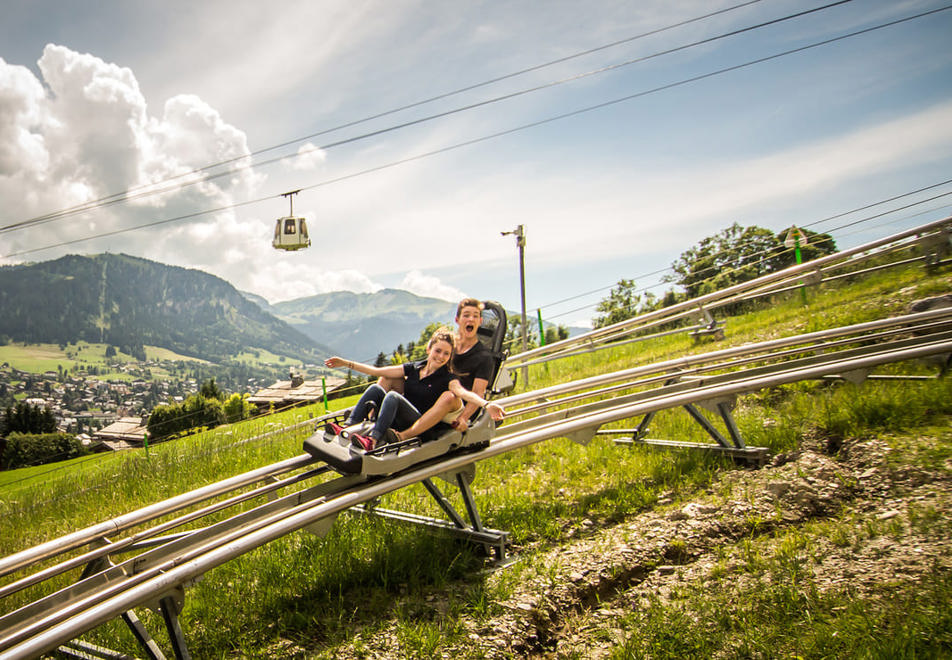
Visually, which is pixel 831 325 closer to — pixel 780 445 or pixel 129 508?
pixel 780 445

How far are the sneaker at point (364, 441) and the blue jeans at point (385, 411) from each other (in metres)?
0.08

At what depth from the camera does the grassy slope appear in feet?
11.8

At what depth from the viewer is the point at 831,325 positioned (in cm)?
844

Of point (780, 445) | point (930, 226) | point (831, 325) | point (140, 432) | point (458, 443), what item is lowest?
point (140, 432)

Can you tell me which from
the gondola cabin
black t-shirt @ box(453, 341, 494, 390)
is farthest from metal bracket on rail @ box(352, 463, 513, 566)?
the gondola cabin

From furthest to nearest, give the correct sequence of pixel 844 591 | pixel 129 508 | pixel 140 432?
pixel 140 432, pixel 129 508, pixel 844 591

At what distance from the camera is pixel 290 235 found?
89.3 ft

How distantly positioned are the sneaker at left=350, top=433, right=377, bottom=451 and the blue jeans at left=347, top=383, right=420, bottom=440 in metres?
0.08

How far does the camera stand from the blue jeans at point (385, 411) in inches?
168

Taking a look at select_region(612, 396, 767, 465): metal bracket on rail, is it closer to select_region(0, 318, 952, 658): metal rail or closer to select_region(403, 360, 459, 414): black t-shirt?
select_region(0, 318, 952, 658): metal rail

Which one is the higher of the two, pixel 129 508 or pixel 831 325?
pixel 831 325

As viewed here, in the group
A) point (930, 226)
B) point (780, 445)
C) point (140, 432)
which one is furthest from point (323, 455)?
point (140, 432)

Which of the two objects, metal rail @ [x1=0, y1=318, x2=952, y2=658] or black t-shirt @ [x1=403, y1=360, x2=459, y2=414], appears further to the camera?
black t-shirt @ [x1=403, y1=360, x2=459, y2=414]

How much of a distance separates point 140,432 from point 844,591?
257ft
